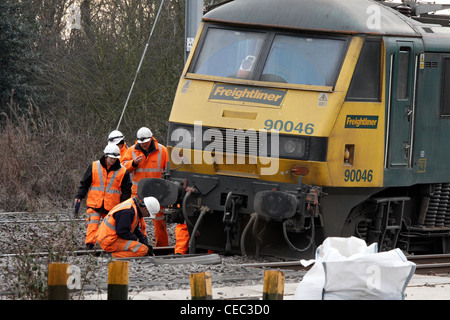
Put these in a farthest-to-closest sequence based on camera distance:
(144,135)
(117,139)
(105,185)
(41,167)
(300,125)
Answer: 1. (41,167)
2. (117,139)
3. (144,135)
4. (105,185)
5. (300,125)

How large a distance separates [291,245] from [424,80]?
266cm

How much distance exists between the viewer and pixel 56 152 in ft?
57.6

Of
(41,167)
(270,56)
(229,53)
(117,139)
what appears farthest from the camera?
(41,167)

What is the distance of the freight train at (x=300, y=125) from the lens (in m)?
10.2

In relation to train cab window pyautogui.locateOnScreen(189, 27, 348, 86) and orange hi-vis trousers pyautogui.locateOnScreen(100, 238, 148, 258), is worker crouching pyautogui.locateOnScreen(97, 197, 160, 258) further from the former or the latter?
train cab window pyautogui.locateOnScreen(189, 27, 348, 86)

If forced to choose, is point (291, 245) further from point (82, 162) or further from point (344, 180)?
point (82, 162)

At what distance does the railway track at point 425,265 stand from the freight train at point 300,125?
346mm

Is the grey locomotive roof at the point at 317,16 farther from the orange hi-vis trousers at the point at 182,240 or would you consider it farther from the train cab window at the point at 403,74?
the orange hi-vis trousers at the point at 182,240

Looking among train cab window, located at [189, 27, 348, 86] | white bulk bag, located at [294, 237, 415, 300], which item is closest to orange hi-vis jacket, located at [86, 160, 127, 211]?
train cab window, located at [189, 27, 348, 86]

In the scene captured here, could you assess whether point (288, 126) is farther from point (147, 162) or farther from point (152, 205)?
point (147, 162)

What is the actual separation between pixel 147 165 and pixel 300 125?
9.18 ft

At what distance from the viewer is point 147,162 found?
1219cm

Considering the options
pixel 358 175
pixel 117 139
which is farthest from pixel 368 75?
pixel 117 139

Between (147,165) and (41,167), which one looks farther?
(41,167)
